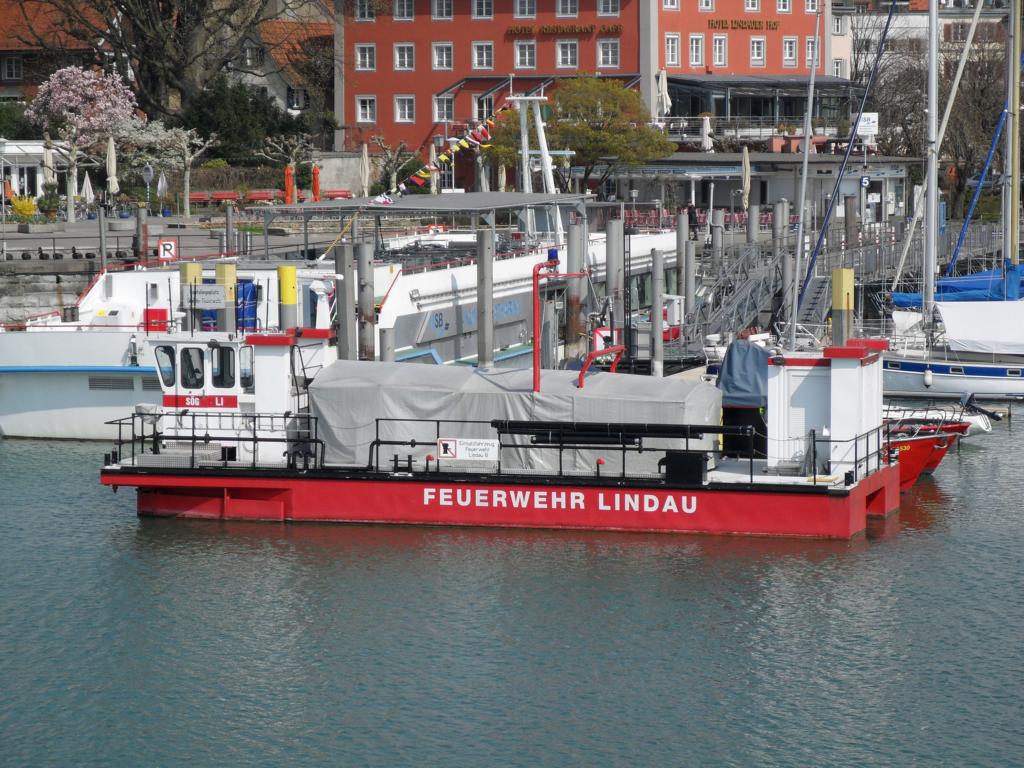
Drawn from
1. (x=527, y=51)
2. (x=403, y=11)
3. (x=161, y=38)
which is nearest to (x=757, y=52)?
(x=527, y=51)

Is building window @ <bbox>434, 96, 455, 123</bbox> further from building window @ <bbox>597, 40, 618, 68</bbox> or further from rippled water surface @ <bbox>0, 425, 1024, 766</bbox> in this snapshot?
rippled water surface @ <bbox>0, 425, 1024, 766</bbox>

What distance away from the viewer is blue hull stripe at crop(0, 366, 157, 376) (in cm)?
3531

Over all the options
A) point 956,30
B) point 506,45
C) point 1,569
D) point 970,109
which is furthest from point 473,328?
A: point 956,30

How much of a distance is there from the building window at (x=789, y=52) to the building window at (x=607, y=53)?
10.9m

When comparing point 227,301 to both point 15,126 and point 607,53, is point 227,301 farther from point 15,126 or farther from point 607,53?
point 607,53

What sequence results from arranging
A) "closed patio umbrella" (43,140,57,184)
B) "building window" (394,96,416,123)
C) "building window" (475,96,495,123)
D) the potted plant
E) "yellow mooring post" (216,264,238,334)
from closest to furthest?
"yellow mooring post" (216,264,238,334) → the potted plant → "closed patio umbrella" (43,140,57,184) → "building window" (475,96,495,123) → "building window" (394,96,416,123)

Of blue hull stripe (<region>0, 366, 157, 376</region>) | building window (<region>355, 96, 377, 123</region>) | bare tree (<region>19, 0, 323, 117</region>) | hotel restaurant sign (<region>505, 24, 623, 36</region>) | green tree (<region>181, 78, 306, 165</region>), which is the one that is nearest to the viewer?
blue hull stripe (<region>0, 366, 157, 376</region>)

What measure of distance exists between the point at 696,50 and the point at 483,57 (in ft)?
38.0

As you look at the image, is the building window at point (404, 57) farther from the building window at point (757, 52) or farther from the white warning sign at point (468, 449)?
the white warning sign at point (468, 449)

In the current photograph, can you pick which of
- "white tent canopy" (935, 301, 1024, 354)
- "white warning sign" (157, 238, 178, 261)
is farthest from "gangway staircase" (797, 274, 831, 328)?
"white warning sign" (157, 238, 178, 261)

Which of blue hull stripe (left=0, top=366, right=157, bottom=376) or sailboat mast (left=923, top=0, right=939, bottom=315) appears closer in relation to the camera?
blue hull stripe (left=0, top=366, right=157, bottom=376)

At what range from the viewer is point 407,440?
2772cm

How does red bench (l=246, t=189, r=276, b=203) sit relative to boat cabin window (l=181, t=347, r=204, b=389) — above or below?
above

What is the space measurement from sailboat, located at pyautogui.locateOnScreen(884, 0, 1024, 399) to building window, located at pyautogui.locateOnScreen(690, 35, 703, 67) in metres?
44.0
